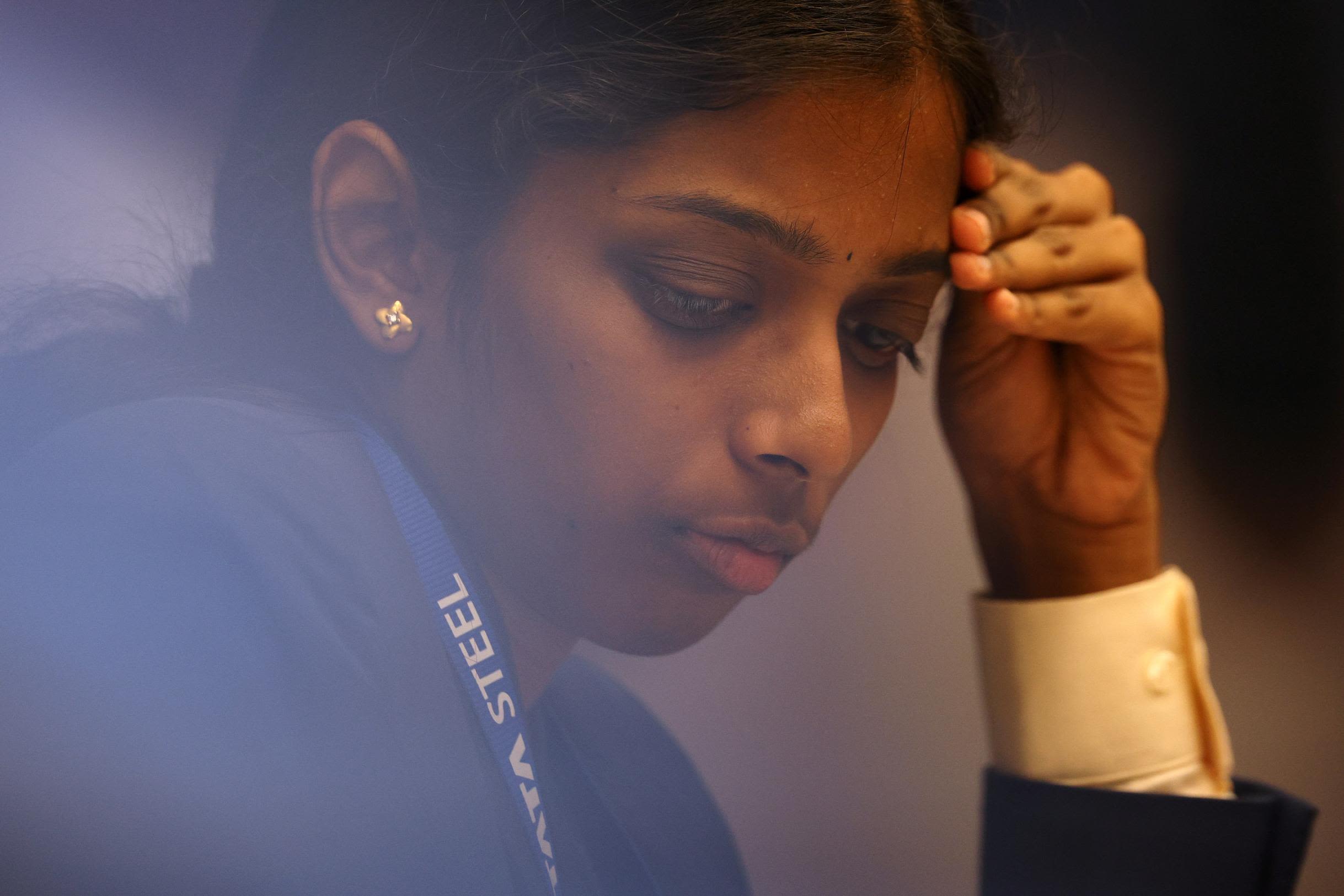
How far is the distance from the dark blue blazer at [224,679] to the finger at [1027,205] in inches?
15.3

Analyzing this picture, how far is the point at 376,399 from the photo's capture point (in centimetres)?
57

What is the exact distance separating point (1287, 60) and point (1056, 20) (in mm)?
234

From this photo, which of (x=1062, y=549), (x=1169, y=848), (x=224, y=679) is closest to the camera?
(x=224, y=679)

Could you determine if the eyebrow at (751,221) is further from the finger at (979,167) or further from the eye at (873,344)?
the finger at (979,167)

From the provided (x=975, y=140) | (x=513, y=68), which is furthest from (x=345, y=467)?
(x=975, y=140)

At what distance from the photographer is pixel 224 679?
41cm

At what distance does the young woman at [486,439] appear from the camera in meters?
0.40

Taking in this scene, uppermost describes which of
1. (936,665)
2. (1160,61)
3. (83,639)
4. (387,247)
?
(1160,61)

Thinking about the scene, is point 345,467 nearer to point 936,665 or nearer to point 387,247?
point 387,247

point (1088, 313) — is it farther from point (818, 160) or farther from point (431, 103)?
point (431, 103)

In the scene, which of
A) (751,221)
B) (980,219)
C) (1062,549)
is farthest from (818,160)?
(1062,549)

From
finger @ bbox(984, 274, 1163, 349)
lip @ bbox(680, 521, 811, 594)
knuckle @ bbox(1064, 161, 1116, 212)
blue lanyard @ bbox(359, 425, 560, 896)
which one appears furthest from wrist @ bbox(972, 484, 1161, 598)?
blue lanyard @ bbox(359, 425, 560, 896)

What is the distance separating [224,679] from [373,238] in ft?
0.82

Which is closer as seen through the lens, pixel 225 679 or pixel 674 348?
pixel 225 679
